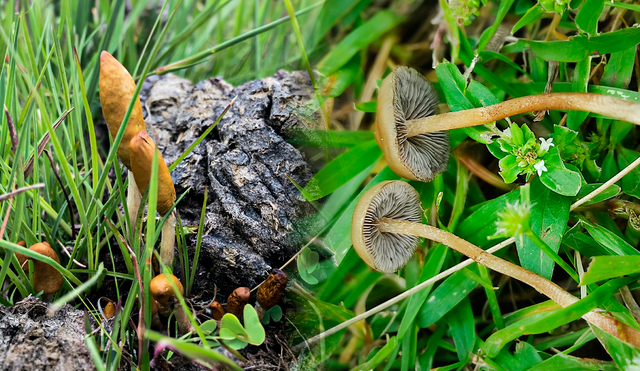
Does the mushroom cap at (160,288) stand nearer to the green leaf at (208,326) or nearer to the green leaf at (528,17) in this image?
the green leaf at (208,326)

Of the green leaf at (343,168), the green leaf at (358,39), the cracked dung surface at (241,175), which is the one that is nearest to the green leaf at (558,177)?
the green leaf at (343,168)

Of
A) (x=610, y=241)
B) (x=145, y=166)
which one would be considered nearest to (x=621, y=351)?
(x=610, y=241)

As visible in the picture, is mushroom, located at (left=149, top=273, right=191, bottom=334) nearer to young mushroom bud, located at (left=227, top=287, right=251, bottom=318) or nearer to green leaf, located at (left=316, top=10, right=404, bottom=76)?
young mushroom bud, located at (left=227, top=287, right=251, bottom=318)

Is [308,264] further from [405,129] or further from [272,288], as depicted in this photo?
[405,129]

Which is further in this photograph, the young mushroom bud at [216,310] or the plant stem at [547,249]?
the young mushroom bud at [216,310]

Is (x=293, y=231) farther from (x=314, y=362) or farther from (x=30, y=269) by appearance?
(x=30, y=269)

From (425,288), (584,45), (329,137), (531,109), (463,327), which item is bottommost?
(463,327)
